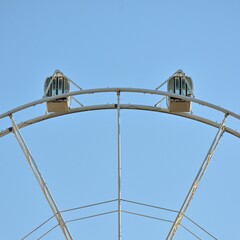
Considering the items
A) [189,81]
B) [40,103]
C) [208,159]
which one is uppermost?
[189,81]

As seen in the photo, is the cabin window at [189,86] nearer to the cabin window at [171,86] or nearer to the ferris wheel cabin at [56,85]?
the cabin window at [171,86]

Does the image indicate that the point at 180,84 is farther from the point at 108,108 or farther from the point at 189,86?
the point at 108,108

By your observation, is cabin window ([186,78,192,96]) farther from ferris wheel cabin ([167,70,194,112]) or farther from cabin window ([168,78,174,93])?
cabin window ([168,78,174,93])

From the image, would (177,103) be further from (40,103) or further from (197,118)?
(40,103)

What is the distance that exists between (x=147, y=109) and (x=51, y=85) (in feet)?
13.5

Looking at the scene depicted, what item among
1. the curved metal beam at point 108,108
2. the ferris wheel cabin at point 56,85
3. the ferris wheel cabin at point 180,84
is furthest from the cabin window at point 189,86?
the ferris wheel cabin at point 56,85

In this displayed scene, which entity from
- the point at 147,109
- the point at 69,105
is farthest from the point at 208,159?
the point at 69,105

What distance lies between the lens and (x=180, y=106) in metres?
32.9

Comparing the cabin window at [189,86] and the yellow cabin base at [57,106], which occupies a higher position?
the cabin window at [189,86]

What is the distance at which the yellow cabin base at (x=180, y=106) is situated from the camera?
108 ft

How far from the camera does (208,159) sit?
30.9 metres

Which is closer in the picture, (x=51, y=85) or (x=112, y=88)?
(x=112, y=88)

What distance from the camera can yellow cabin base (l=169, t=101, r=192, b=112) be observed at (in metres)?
32.8

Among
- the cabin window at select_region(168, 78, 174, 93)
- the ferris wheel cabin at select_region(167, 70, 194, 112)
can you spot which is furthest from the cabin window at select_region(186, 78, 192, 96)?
the cabin window at select_region(168, 78, 174, 93)
